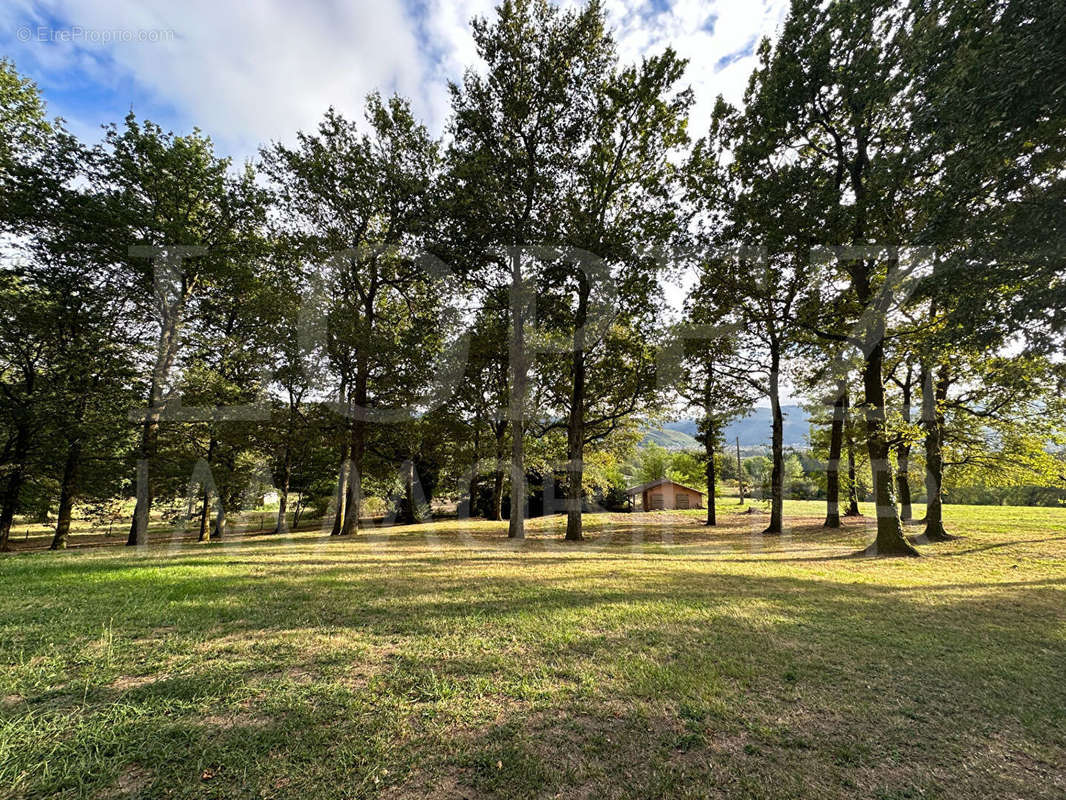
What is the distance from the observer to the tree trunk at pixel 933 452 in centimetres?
1493

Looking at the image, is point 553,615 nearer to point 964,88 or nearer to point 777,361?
point 964,88

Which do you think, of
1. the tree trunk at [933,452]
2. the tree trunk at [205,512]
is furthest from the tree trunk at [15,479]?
the tree trunk at [933,452]

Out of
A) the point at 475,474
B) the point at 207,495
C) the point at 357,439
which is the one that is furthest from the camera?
the point at 475,474

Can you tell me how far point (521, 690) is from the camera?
3.50 metres

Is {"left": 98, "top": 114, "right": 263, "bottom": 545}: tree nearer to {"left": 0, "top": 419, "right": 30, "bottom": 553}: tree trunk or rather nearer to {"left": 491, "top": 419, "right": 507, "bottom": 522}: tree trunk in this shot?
{"left": 0, "top": 419, "right": 30, "bottom": 553}: tree trunk

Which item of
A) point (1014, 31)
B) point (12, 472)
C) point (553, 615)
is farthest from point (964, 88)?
point (12, 472)

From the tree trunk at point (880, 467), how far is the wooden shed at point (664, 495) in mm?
29030

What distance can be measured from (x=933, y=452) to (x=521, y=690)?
19.2m

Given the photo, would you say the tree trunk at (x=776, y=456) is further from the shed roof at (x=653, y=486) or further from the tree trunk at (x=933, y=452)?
the shed roof at (x=653, y=486)

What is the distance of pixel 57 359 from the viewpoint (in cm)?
1516

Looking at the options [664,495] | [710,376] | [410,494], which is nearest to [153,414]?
[410,494]

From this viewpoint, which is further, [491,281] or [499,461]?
[499,461]

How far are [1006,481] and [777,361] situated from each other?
9.05m

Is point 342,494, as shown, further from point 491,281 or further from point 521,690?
point 521,690
